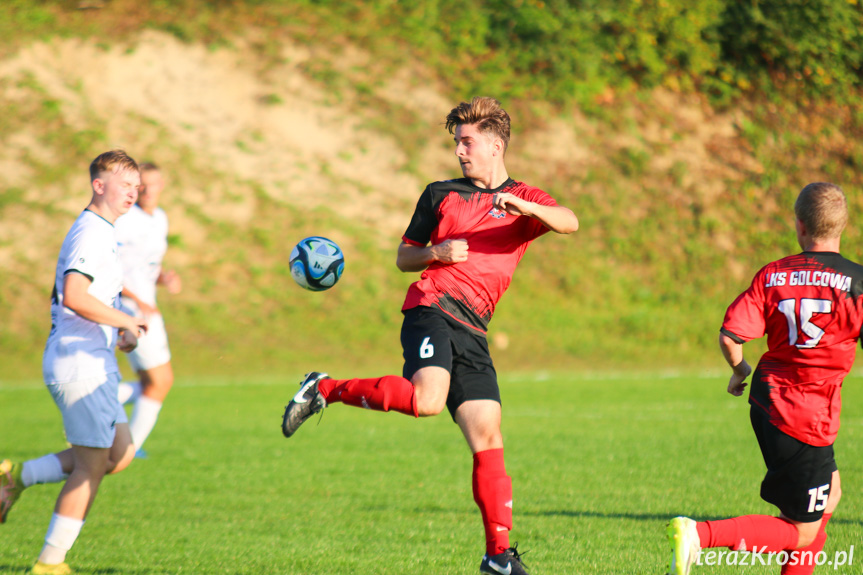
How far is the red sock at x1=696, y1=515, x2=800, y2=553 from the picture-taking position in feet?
13.7

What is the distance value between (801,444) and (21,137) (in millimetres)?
19992

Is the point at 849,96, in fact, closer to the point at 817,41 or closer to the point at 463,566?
the point at 817,41

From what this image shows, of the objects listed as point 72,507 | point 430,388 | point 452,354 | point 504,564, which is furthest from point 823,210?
point 72,507

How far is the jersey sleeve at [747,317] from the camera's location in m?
4.18

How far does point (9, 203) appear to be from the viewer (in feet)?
64.0

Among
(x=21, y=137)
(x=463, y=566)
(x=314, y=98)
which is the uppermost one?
(x=314, y=98)

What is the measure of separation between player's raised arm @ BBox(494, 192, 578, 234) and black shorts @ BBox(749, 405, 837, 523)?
1.32 m

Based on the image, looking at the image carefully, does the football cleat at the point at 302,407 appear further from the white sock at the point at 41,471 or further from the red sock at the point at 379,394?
the white sock at the point at 41,471

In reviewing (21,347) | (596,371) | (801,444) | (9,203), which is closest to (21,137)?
(9,203)

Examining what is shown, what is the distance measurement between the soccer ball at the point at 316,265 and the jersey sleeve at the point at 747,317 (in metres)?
2.50

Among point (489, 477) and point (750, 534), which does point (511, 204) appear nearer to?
point (489, 477)

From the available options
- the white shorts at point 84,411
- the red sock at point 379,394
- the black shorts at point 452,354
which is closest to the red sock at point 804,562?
the black shorts at point 452,354

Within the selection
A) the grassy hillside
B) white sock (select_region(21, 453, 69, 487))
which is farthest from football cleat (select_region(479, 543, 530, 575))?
the grassy hillside

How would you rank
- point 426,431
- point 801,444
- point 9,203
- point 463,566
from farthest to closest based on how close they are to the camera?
1. point 9,203
2. point 426,431
3. point 463,566
4. point 801,444
